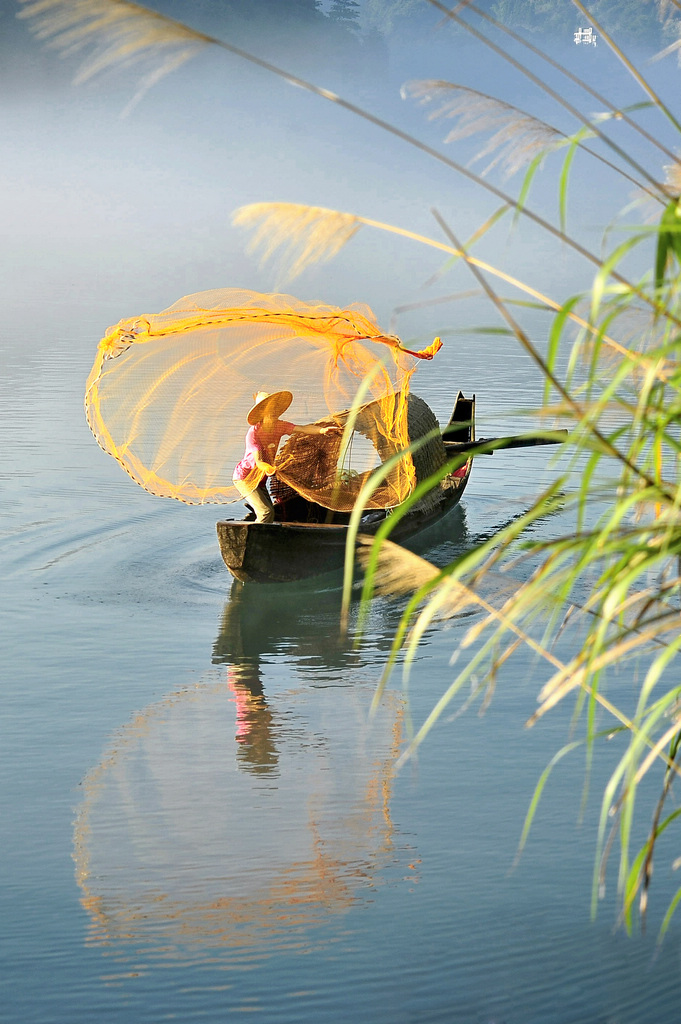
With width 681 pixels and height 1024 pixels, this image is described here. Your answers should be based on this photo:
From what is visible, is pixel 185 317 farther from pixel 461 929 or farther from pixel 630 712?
pixel 461 929

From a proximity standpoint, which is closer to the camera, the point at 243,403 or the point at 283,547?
the point at 283,547

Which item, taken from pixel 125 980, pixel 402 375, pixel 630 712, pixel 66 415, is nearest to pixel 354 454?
pixel 402 375

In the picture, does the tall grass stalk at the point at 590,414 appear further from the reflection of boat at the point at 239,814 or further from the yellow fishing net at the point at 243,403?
the yellow fishing net at the point at 243,403

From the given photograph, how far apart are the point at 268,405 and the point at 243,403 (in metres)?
0.52

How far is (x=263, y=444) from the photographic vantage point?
718 centimetres

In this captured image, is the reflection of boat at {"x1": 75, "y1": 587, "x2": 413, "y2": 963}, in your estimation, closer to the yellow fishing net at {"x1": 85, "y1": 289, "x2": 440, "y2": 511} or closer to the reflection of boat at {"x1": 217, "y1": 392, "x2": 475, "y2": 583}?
the reflection of boat at {"x1": 217, "y1": 392, "x2": 475, "y2": 583}

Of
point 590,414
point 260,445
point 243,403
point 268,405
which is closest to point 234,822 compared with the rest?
point 590,414

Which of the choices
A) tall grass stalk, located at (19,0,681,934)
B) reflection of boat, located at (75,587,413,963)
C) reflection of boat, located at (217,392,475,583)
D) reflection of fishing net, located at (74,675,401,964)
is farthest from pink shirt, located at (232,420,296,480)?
tall grass stalk, located at (19,0,681,934)

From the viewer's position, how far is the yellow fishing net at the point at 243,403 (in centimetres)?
712

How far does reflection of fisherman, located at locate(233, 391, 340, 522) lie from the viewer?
7.07m

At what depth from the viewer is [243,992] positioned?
3033 mm

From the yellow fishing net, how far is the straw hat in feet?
0.47

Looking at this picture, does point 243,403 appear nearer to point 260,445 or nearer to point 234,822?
point 260,445

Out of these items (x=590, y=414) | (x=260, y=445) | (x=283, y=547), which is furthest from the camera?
(x=260, y=445)
